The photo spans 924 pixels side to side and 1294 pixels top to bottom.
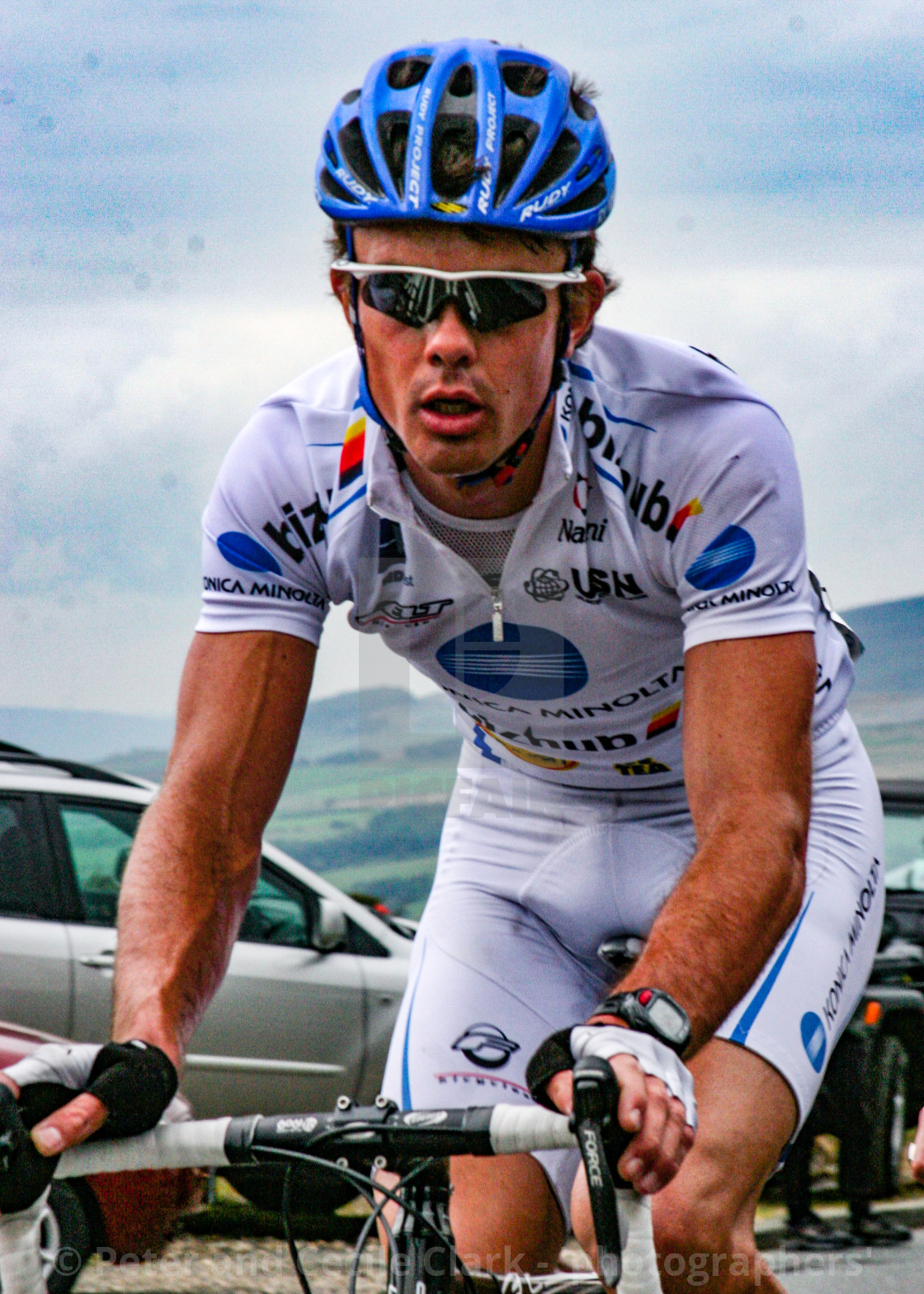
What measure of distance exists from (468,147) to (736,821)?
1097 mm

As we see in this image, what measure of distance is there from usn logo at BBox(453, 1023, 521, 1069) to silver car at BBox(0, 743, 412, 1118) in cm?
386

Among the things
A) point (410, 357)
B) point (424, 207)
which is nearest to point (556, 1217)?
point (410, 357)

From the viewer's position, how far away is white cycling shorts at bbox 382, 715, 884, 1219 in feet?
8.73

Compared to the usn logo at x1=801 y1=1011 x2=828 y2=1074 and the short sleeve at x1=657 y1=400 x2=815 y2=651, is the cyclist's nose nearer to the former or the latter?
the short sleeve at x1=657 y1=400 x2=815 y2=651

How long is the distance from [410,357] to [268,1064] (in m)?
4.98

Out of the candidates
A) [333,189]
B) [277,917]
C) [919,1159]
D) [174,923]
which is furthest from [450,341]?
[277,917]

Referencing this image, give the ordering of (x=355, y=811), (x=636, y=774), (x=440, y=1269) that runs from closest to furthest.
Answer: (x=440, y=1269)
(x=636, y=774)
(x=355, y=811)

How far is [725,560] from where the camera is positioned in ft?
8.46

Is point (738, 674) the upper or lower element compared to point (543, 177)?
lower

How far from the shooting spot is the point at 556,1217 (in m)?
2.67

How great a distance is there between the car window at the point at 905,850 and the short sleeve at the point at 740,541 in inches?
225

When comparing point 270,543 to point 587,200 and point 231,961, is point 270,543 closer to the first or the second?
point 587,200

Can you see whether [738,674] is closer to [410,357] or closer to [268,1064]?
[410,357]

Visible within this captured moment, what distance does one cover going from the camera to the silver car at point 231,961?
255 inches
